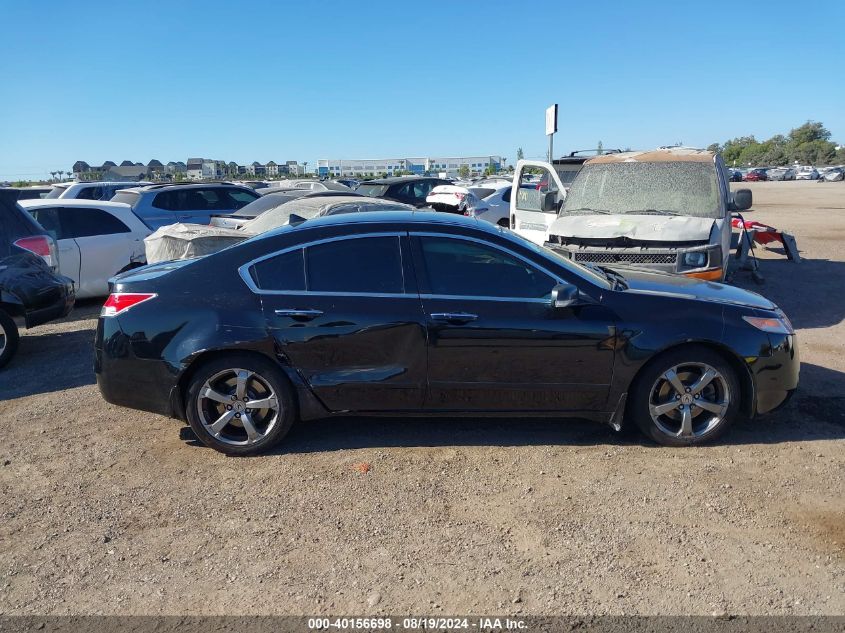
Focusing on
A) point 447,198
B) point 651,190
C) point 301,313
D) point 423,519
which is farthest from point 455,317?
point 447,198

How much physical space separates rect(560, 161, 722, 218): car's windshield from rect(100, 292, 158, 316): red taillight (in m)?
5.90

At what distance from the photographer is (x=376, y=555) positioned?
358cm

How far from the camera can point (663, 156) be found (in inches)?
362

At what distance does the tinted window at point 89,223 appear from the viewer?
9.79 metres

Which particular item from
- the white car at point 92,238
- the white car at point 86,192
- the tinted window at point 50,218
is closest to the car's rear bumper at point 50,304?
the white car at point 92,238

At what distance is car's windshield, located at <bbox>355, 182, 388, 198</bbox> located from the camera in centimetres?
1738

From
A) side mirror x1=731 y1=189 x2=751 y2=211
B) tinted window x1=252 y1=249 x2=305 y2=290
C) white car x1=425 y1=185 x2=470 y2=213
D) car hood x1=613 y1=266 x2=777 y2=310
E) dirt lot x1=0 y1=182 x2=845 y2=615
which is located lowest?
dirt lot x1=0 y1=182 x2=845 y2=615

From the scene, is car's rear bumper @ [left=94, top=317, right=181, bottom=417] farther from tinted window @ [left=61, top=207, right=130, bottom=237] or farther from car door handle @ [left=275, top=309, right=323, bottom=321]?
tinted window @ [left=61, top=207, right=130, bottom=237]

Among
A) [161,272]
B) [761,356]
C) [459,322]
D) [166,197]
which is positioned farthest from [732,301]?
[166,197]

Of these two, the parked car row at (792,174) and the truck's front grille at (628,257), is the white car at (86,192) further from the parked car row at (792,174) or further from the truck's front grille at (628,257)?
the parked car row at (792,174)


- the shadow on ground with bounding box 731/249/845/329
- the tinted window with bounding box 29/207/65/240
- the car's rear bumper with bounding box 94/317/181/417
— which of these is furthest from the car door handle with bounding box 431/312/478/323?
the tinted window with bounding box 29/207/65/240

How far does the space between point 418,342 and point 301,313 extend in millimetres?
795

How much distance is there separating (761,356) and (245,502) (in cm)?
346

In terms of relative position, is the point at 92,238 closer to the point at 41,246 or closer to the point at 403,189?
the point at 41,246
